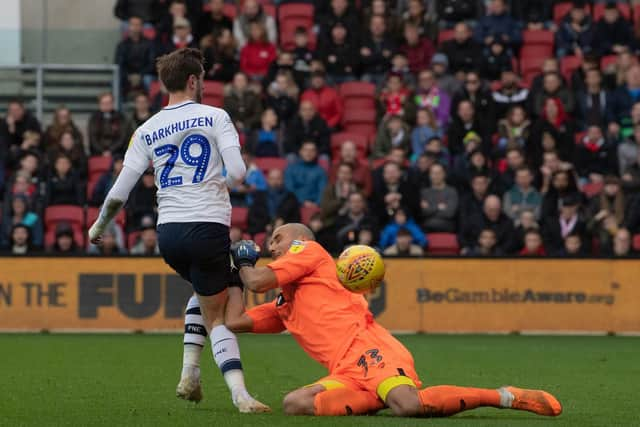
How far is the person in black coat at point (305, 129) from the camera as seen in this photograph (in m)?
20.9

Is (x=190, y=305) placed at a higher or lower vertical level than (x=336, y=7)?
lower

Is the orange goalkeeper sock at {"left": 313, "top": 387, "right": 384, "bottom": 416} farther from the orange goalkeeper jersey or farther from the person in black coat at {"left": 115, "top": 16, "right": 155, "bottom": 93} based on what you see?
the person in black coat at {"left": 115, "top": 16, "right": 155, "bottom": 93}

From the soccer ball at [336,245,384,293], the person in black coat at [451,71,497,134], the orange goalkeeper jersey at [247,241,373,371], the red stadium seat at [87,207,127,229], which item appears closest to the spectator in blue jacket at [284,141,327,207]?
the red stadium seat at [87,207,127,229]

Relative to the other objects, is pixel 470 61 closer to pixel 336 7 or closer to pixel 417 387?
pixel 336 7

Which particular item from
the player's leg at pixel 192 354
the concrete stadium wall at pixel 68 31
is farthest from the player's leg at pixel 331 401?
the concrete stadium wall at pixel 68 31

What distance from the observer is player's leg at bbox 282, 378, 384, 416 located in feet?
24.9

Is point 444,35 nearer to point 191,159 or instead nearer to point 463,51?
point 463,51

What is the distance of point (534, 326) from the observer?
59.7 feet

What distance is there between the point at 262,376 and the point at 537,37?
14.0 metres

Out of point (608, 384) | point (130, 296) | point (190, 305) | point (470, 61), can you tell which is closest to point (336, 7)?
point (470, 61)

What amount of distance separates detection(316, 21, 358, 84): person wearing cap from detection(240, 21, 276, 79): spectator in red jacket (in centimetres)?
85

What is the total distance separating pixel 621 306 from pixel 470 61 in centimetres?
602

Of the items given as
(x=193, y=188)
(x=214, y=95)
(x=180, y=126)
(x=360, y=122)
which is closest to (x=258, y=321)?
(x=193, y=188)

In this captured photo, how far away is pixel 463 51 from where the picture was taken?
22.6 metres
